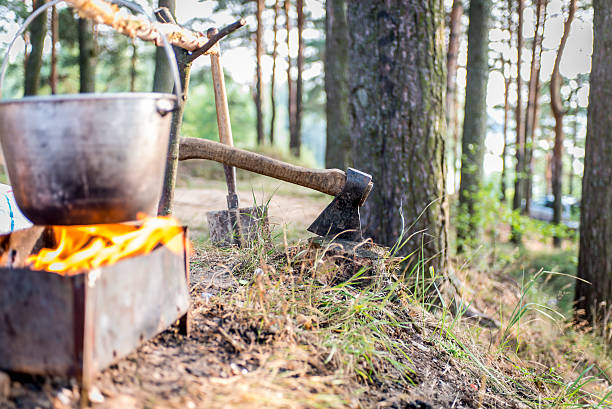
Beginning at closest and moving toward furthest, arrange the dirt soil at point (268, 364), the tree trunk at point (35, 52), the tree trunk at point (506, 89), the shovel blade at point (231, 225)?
the dirt soil at point (268, 364) → the shovel blade at point (231, 225) → the tree trunk at point (35, 52) → the tree trunk at point (506, 89)

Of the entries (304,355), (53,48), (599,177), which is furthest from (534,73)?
(304,355)

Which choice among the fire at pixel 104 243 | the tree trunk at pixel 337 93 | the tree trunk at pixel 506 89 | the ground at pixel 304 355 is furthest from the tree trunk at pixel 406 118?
the tree trunk at pixel 506 89

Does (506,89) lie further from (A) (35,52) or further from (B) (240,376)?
(B) (240,376)

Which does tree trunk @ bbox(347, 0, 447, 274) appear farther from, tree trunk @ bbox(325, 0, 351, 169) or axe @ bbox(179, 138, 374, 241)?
tree trunk @ bbox(325, 0, 351, 169)

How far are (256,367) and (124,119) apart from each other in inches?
45.2

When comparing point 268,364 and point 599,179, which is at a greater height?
point 599,179

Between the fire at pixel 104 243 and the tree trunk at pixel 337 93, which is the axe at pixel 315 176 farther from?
the tree trunk at pixel 337 93

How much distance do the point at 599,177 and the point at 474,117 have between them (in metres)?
4.16

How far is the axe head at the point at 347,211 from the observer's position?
3.14 meters

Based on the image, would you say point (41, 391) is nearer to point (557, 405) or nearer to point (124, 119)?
point (124, 119)

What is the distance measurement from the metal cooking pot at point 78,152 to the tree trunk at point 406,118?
2811 millimetres

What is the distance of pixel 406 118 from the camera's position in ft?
14.0

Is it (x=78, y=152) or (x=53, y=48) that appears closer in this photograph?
(x=78, y=152)

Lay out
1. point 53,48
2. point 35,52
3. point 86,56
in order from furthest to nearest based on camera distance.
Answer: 1. point 53,48
2. point 35,52
3. point 86,56
